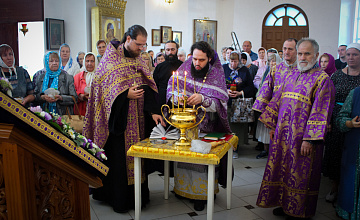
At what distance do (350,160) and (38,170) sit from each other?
303cm

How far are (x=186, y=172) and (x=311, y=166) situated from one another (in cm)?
130

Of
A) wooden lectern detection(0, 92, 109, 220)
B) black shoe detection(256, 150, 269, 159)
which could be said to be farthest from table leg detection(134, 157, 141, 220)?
black shoe detection(256, 150, 269, 159)

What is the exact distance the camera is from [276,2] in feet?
48.0

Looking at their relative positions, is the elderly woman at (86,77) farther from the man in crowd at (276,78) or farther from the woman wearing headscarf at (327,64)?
the woman wearing headscarf at (327,64)

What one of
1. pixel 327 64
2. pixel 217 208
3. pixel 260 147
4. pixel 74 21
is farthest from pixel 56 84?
pixel 74 21

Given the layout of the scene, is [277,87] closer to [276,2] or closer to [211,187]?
[211,187]

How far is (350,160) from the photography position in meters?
3.39

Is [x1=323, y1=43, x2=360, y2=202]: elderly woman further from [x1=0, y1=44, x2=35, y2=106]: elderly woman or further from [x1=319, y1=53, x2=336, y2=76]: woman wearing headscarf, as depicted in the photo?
[x1=0, y1=44, x2=35, y2=106]: elderly woman

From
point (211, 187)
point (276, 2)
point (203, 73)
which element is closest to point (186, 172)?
point (211, 187)

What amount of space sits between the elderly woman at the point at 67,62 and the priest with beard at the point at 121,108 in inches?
119

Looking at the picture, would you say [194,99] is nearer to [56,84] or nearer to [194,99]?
[194,99]

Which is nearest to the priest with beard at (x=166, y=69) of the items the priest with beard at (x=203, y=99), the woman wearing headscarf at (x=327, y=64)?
the priest with beard at (x=203, y=99)

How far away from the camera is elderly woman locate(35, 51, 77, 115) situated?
467 centimetres

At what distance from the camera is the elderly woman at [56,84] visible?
4.67 meters
